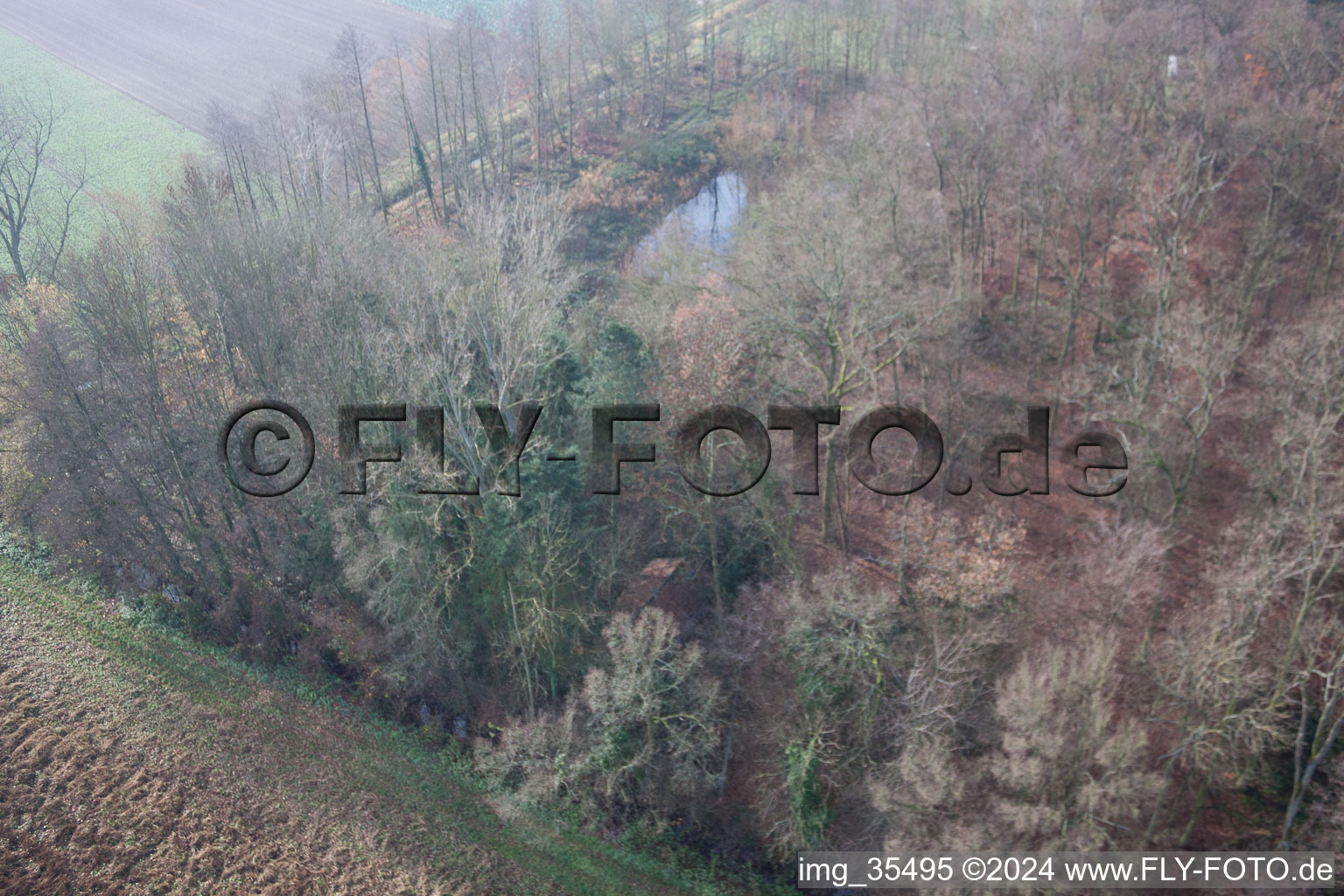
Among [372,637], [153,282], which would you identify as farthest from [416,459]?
[153,282]

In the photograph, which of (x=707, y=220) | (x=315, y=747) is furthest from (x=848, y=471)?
(x=707, y=220)

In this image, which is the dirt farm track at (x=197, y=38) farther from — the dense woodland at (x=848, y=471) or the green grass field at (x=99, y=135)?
the dense woodland at (x=848, y=471)

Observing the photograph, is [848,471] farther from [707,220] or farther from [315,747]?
[707,220]

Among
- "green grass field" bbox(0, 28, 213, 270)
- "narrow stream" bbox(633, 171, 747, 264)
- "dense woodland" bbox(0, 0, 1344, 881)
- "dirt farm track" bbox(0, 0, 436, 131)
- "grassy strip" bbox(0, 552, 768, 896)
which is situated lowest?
"grassy strip" bbox(0, 552, 768, 896)

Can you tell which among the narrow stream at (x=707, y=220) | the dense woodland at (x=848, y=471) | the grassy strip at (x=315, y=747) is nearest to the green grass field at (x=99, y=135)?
the dense woodland at (x=848, y=471)

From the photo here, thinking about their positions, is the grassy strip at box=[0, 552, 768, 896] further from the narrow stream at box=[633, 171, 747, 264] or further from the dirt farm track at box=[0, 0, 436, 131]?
the dirt farm track at box=[0, 0, 436, 131]

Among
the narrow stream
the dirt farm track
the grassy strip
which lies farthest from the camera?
the dirt farm track

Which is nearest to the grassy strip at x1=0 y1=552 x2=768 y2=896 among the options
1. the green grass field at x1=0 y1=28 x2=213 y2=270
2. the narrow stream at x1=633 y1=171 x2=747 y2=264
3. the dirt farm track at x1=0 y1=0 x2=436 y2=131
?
the narrow stream at x1=633 y1=171 x2=747 y2=264
